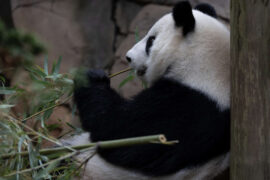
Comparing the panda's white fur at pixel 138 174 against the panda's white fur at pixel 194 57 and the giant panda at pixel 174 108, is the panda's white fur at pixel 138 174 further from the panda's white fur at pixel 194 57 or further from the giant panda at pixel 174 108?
the panda's white fur at pixel 194 57

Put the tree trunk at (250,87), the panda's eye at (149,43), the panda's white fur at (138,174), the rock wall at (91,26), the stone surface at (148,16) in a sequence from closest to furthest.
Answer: the tree trunk at (250,87) < the panda's white fur at (138,174) < the panda's eye at (149,43) < the stone surface at (148,16) < the rock wall at (91,26)

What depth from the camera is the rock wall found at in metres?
4.53

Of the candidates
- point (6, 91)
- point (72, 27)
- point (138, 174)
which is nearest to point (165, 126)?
point (138, 174)

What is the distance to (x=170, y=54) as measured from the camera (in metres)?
1.92

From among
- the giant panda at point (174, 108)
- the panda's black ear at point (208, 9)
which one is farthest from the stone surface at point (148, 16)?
the giant panda at point (174, 108)

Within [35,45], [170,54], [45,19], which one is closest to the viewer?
[35,45]

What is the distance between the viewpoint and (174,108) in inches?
69.3

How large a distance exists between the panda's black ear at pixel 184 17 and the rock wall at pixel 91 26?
8.25 ft

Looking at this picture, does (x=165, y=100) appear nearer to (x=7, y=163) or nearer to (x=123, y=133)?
(x=123, y=133)

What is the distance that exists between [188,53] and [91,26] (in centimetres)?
310

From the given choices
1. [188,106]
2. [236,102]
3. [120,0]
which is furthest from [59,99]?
[120,0]

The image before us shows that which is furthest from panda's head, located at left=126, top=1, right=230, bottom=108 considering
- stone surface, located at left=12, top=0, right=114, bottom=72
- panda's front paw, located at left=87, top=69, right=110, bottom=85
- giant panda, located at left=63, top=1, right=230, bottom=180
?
stone surface, located at left=12, top=0, right=114, bottom=72

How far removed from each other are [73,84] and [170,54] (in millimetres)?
524

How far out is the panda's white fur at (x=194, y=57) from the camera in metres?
1.76
